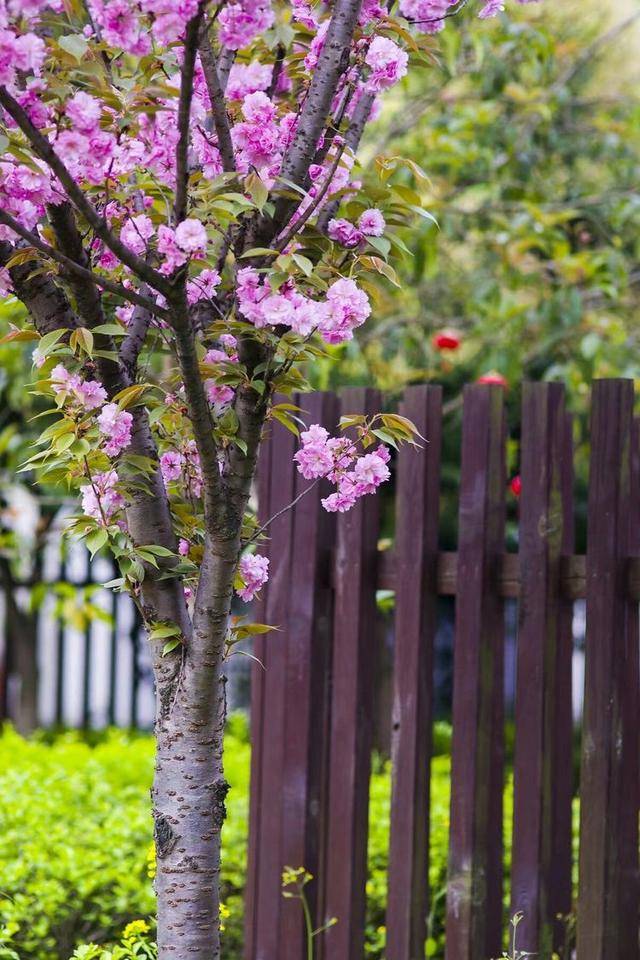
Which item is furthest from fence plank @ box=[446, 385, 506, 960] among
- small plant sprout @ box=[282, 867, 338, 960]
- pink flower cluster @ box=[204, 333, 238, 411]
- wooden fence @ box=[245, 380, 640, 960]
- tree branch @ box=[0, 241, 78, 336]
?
tree branch @ box=[0, 241, 78, 336]

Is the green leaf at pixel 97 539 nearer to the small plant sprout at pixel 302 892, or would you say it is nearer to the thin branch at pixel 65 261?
the thin branch at pixel 65 261

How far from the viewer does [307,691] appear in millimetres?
2896

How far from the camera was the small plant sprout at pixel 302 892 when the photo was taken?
8.93 ft

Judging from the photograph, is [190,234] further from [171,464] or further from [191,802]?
[191,802]

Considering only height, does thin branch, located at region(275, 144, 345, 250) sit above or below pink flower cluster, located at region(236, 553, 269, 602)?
above

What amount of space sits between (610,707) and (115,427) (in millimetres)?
1290

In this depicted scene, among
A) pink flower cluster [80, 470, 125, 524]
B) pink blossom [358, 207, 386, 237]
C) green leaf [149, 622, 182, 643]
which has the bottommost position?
green leaf [149, 622, 182, 643]

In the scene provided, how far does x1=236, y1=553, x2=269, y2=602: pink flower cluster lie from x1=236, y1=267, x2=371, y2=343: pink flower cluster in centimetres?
50

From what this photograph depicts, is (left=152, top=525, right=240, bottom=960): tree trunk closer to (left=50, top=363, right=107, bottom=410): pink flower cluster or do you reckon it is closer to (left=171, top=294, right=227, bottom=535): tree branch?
(left=171, top=294, right=227, bottom=535): tree branch

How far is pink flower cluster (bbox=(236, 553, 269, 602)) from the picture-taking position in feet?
6.48

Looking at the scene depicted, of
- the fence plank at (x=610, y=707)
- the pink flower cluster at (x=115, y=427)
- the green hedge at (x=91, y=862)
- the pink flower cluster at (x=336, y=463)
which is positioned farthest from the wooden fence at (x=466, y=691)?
the pink flower cluster at (x=115, y=427)

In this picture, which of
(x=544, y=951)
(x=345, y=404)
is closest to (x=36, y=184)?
(x=345, y=404)

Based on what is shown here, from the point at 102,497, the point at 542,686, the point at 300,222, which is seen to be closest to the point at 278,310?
the point at 300,222

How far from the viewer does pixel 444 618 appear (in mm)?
8914
